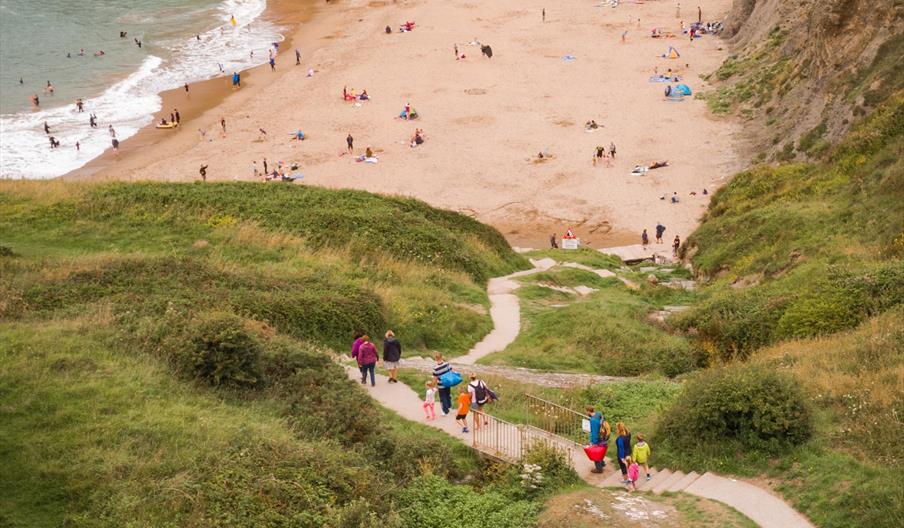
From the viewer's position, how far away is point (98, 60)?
7062 centimetres

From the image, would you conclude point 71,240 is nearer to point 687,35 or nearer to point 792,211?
point 792,211

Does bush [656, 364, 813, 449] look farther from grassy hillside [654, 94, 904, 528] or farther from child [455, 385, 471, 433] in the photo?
child [455, 385, 471, 433]

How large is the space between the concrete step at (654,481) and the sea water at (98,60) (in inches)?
1670

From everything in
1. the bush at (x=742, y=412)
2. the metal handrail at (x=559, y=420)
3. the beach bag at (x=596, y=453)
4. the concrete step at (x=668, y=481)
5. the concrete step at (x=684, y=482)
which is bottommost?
the metal handrail at (x=559, y=420)

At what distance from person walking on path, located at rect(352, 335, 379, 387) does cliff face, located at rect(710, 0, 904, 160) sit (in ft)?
79.4

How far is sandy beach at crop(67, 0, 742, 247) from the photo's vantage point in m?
45.8

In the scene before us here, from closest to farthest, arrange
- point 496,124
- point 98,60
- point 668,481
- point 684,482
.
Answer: point 684,482 < point 668,481 < point 496,124 < point 98,60

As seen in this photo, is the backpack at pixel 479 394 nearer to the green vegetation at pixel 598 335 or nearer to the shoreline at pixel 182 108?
the green vegetation at pixel 598 335

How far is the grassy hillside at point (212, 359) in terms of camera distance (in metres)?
13.4

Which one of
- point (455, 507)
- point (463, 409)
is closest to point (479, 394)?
point (463, 409)

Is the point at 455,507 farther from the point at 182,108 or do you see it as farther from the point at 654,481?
the point at 182,108

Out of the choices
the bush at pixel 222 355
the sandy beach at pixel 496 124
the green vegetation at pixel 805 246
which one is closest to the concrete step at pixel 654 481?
the bush at pixel 222 355

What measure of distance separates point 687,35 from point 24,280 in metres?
57.1

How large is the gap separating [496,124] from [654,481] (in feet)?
135
